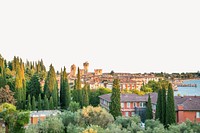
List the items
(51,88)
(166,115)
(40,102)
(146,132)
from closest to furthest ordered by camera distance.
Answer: (146,132) → (166,115) → (40,102) → (51,88)

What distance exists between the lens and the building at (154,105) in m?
31.1

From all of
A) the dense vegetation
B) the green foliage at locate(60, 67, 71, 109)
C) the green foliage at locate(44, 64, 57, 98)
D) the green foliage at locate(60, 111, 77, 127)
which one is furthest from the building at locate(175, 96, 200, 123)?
the green foliage at locate(44, 64, 57, 98)

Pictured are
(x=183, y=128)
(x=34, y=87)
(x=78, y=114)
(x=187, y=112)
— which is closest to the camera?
(x=183, y=128)

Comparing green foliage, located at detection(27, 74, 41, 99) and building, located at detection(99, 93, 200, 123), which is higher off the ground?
green foliage, located at detection(27, 74, 41, 99)

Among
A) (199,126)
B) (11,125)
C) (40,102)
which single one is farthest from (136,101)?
(199,126)

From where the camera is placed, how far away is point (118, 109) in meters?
31.6

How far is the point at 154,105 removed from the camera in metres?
Result: 37.3

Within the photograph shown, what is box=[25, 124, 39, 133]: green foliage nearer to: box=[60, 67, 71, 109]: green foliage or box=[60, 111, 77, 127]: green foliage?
box=[60, 111, 77, 127]: green foliage

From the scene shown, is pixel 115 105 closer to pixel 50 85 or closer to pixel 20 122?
pixel 20 122

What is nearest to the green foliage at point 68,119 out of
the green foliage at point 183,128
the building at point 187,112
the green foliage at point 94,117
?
the green foliage at point 94,117

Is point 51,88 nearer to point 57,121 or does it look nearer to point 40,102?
point 40,102

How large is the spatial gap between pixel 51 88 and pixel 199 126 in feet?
115

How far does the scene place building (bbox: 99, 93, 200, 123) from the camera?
31086mm

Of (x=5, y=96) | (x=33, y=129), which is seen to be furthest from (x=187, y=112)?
(x=5, y=96)
